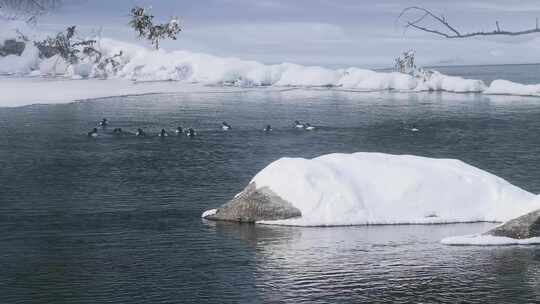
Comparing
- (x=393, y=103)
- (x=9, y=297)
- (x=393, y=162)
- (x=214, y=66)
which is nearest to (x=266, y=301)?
(x=9, y=297)

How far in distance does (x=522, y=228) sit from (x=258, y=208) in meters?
11.1

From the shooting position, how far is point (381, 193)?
117 feet

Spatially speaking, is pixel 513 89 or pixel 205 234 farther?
pixel 513 89

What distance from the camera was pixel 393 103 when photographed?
4919 inches

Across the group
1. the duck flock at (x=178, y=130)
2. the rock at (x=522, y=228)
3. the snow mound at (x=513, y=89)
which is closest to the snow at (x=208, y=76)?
the snow mound at (x=513, y=89)

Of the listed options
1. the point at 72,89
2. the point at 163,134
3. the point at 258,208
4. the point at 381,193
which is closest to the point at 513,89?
the point at 72,89

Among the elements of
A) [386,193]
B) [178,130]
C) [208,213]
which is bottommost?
[208,213]

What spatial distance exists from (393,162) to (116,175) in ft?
65.2

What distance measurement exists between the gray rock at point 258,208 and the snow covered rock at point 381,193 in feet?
0.18

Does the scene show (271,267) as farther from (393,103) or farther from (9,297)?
(393,103)

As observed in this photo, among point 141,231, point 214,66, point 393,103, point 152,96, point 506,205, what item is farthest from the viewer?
point 214,66

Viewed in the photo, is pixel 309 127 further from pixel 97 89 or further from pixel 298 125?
pixel 97 89

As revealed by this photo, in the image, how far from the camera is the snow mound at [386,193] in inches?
1364

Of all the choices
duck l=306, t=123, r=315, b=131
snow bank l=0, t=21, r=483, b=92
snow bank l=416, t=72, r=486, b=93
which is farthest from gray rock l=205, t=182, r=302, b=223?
snow bank l=0, t=21, r=483, b=92
